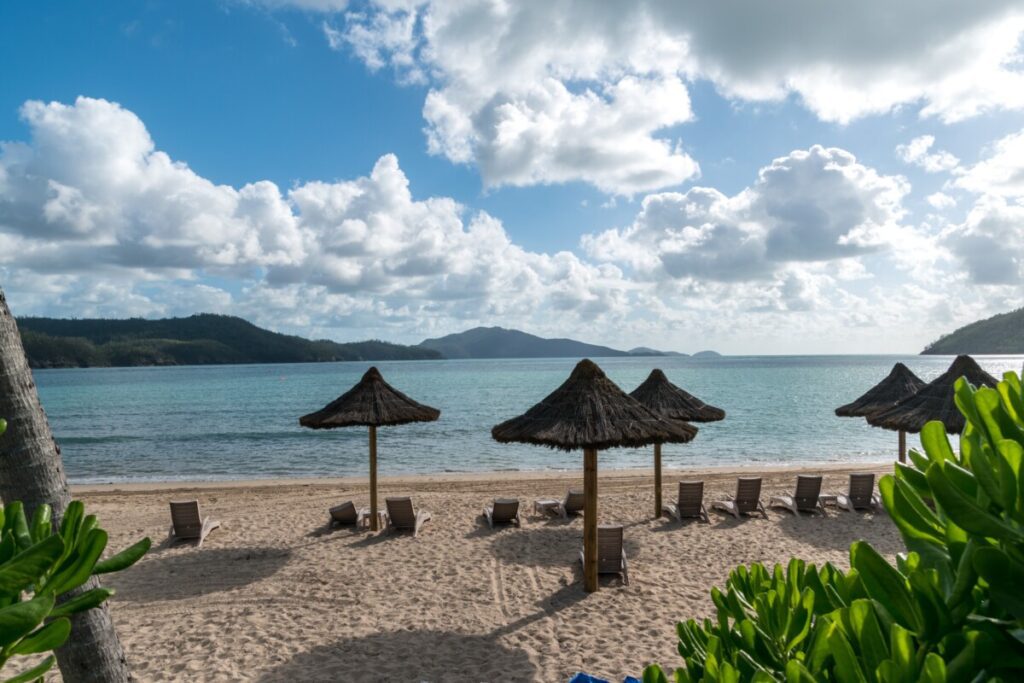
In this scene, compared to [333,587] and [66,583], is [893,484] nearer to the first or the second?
[66,583]

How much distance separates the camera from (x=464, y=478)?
17625 mm

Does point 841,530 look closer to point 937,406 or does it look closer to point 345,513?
point 937,406

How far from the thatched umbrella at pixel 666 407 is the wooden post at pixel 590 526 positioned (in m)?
3.59

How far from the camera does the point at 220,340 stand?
153500 millimetres

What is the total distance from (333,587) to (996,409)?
309 inches

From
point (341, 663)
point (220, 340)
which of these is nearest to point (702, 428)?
point (341, 663)

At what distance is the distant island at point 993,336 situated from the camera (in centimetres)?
14438

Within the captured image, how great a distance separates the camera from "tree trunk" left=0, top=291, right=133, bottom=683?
103 inches


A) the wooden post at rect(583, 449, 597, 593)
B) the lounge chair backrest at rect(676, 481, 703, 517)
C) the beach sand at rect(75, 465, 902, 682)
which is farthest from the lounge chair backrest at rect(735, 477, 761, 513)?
the wooden post at rect(583, 449, 597, 593)

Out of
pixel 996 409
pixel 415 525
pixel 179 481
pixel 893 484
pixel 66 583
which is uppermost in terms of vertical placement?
pixel 996 409

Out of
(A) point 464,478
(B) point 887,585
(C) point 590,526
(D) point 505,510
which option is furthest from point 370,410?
(B) point 887,585

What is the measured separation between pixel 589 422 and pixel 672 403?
437cm

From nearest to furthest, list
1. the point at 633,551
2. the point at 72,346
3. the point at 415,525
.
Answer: the point at 633,551, the point at 415,525, the point at 72,346

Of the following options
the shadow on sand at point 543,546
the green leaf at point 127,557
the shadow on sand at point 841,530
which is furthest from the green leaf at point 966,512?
the shadow on sand at point 841,530
